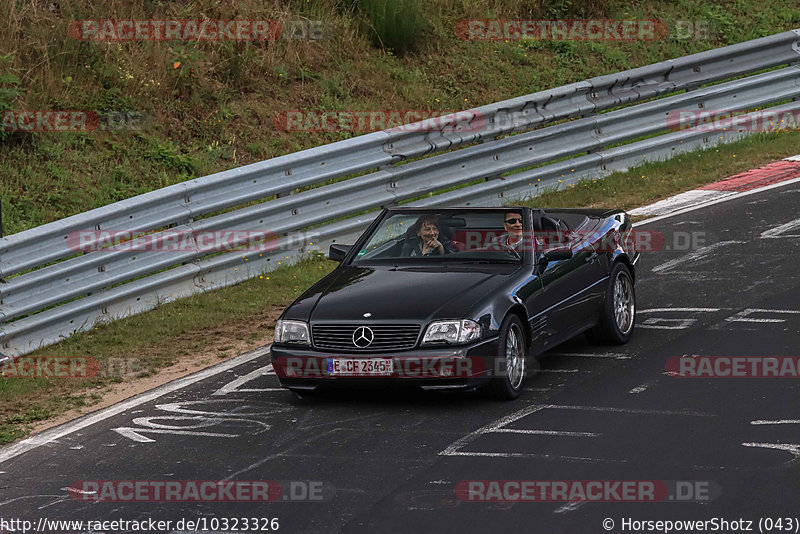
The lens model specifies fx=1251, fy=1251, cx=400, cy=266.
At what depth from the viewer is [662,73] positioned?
17.5 meters

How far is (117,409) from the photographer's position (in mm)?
9930

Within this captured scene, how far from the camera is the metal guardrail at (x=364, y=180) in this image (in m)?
11.7

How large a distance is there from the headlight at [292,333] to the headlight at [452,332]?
3.14 ft

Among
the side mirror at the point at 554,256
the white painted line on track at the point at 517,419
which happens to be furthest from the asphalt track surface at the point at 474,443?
the side mirror at the point at 554,256

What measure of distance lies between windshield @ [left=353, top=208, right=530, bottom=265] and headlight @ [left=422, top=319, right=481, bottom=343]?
46.0 inches

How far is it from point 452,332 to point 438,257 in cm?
133

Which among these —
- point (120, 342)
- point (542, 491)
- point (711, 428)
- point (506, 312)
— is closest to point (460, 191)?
point (120, 342)

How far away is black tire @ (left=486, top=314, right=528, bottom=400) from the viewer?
9195 mm

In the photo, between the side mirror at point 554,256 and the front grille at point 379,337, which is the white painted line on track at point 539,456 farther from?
the side mirror at point 554,256

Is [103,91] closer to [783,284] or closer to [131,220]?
[131,220]

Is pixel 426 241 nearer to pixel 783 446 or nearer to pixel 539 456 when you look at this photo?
pixel 539 456

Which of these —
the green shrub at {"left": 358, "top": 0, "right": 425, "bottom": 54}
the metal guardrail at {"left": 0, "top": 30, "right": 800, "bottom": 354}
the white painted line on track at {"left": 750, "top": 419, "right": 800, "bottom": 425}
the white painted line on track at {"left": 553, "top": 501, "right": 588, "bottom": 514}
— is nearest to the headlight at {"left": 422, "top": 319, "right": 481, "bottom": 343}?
the white painted line on track at {"left": 750, "top": 419, "right": 800, "bottom": 425}

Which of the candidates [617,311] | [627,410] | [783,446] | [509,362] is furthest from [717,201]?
[783,446]

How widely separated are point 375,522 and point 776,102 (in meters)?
13.5
